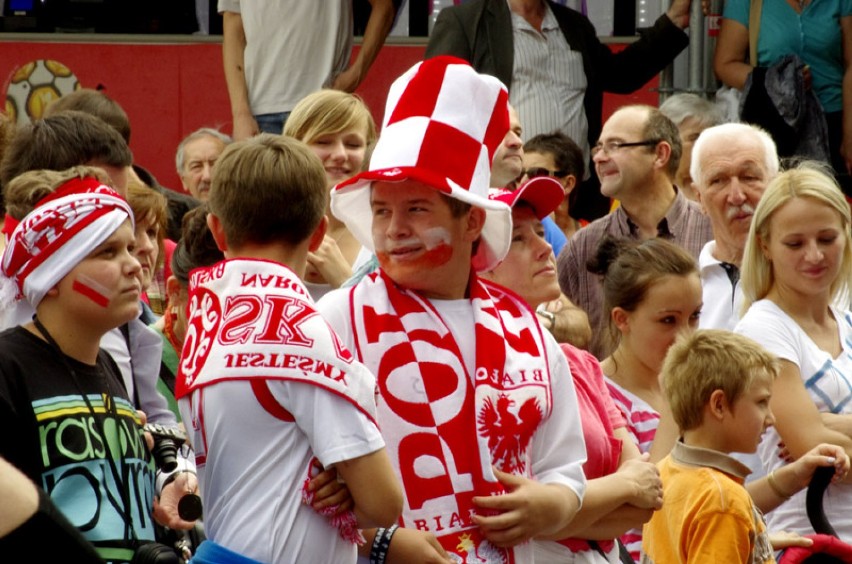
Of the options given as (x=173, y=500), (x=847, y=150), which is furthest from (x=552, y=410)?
(x=847, y=150)

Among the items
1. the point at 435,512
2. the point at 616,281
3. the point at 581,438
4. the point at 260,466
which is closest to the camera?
the point at 260,466

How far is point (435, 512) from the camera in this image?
3172 mm

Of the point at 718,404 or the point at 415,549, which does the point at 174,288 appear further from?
the point at 415,549

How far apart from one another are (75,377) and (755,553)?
78.4 inches

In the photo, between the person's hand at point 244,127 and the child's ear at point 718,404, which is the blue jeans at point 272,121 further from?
the child's ear at point 718,404

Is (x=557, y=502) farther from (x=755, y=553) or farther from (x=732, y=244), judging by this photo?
(x=732, y=244)

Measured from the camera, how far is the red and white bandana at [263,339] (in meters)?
2.96

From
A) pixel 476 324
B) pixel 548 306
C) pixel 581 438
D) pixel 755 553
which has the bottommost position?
pixel 755 553

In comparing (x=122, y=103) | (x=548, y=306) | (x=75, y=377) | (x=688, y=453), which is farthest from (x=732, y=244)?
(x=122, y=103)

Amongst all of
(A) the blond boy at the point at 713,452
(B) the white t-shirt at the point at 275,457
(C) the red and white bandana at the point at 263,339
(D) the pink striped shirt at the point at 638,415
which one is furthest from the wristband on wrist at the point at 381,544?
(D) the pink striped shirt at the point at 638,415

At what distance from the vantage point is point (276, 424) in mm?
2977

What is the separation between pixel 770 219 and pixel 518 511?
250 cm

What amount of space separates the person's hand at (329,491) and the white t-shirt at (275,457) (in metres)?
0.03

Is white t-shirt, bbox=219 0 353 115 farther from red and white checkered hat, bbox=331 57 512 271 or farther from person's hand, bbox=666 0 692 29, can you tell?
red and white checkered hat, bbox=331 57 512 271
